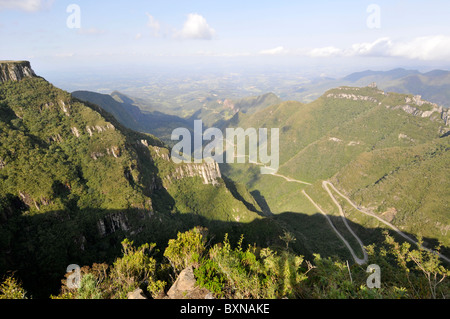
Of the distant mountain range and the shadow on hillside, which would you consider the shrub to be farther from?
the distant mountain range

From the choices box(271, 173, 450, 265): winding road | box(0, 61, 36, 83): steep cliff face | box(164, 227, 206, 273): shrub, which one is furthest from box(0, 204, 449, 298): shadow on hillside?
box(0, 61, 36, 83): steep cliff face

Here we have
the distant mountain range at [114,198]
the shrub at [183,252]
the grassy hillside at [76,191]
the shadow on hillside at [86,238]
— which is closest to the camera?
the shrub at [183,252]

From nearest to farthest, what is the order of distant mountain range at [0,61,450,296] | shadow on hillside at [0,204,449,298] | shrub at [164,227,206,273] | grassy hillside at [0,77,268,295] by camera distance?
shrub at [164,227,206,273] → shadow on hillside at [0,204,449,298] → grassy hillside at [0,77,268,295] → distant mountain range at [0,61,450,296]

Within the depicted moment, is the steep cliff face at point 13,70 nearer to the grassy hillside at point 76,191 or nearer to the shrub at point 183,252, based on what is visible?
the grassy hillside at point 76,191

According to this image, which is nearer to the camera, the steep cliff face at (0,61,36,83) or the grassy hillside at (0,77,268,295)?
the grassy hillside at (0,77,268,295)

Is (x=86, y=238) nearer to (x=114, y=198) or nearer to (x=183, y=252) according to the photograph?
(x=114, y=198)

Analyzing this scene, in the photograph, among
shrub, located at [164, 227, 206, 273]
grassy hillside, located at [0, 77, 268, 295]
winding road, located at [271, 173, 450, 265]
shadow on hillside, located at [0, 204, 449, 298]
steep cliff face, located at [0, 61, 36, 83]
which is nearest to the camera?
shrub, located at [164, 227, 206, 273]

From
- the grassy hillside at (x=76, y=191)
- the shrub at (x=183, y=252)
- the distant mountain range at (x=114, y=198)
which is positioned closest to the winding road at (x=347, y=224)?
the distant mountain range at (x=114, y=198)
